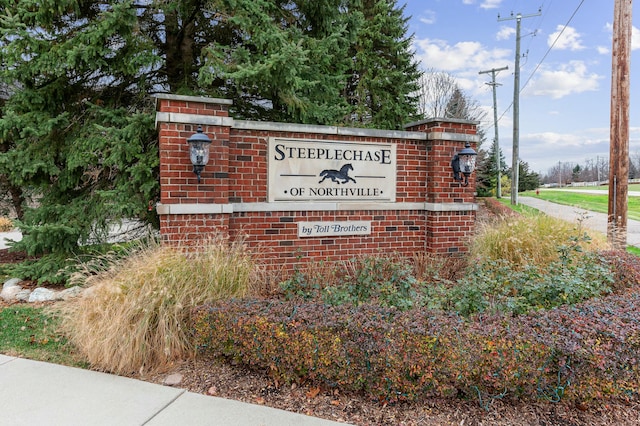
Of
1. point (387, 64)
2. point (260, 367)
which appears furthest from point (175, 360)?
point (387, 64)

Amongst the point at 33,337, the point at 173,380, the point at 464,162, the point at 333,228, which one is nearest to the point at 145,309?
the point at 173,380

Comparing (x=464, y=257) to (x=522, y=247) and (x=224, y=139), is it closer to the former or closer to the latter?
(x=522, y=247)

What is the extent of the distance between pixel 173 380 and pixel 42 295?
132 inches

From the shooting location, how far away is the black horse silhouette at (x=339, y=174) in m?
5.42

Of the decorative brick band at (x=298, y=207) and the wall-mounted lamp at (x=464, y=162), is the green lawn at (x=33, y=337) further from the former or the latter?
the wall-mounted lamp at (x=464, y=162)

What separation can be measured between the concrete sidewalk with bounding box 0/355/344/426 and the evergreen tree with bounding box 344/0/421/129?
12.1 meters

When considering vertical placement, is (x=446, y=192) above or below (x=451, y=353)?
above

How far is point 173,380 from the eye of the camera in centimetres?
305

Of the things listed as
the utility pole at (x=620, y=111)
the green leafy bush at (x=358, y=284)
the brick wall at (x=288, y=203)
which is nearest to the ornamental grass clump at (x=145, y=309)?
the green leafy bush at (x=358, y=284)

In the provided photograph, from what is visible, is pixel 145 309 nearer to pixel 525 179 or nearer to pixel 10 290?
pixel 10 290

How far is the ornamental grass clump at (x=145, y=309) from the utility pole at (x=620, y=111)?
698cm

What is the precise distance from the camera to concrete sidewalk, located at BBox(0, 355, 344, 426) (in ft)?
8.22

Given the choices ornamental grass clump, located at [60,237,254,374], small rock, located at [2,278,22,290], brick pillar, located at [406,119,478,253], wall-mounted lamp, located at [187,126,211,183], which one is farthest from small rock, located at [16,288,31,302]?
brick pillar, located at [406,119,478,253]

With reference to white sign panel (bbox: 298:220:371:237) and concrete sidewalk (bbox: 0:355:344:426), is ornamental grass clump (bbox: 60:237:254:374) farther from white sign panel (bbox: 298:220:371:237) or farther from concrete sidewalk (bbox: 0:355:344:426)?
white sign panel (bbox: 298:220:371:237)
